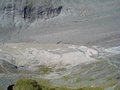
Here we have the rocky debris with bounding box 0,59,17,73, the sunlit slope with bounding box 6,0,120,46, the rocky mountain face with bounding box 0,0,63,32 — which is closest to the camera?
the rocky debris with bounding box 0,59,17,73

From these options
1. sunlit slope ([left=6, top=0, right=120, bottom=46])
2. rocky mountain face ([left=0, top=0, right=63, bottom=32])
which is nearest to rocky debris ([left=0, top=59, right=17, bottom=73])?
sunlit slope ([left=6, top=0, right=120, bottom=46])

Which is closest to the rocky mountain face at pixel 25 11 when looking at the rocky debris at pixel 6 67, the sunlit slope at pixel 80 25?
the sunlit slope at pixel 80 25

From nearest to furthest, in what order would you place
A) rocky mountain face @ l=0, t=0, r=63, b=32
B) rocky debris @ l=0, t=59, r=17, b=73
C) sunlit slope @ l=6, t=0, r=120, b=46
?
rocky debris @ l=0, t=59, r=17, b=73 < sunlit slope @ l=6, t=0, r=120, b=46 < rocky mountain face @ l=0, t=0, r=63, b=32

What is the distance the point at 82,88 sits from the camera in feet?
175

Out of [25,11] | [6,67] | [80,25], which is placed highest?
[25,11]

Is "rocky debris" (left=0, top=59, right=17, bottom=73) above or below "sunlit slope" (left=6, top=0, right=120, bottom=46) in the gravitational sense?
below

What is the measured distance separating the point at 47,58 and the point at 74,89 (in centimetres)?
2318

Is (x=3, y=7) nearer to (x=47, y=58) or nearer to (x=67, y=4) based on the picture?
(x=67, y=4)

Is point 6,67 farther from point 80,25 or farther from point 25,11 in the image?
point 25,11

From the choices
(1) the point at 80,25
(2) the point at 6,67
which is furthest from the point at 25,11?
(2) the point at 6,67

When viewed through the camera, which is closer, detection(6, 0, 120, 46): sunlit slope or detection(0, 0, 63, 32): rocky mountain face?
detection(6, 0, 120, 46): sunlit slope

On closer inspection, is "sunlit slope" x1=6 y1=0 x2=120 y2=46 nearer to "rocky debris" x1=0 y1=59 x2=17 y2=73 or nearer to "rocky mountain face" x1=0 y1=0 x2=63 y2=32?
"rocky mountain face" x1=0 y1=0 x2=63 y2=32

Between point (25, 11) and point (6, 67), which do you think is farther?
point (25, 11)

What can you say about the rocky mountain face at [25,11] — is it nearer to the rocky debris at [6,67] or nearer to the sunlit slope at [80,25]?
A: the sunlit slope at [80,25]
